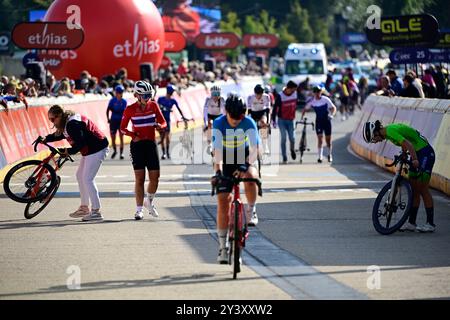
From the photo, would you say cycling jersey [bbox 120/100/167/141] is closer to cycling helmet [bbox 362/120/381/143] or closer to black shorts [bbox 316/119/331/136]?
cycling helmet [bbox 362/120/381/143]

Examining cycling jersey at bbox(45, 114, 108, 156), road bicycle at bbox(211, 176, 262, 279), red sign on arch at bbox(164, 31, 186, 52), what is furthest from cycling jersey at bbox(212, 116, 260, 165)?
red sign on arch at bbox(164, 31, 186, 52)

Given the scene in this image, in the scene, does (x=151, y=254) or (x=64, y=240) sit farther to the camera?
(x=64, y=240)

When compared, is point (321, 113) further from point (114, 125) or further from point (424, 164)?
point (424, 164)

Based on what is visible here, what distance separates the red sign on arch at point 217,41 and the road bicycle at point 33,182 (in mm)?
59038

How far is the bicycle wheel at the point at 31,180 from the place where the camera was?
1752cm

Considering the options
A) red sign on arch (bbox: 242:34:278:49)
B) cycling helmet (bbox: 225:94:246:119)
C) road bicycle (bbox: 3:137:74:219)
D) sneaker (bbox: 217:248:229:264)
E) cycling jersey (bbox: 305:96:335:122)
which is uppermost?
cycling helmet (bbox: 225:94:246:119)

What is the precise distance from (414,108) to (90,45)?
22.6 metres

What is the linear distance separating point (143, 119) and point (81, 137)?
96 centimetres

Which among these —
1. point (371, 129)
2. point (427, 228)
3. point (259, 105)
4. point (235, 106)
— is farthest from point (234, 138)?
point (259, 105)

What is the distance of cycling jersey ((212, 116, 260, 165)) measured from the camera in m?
12.8

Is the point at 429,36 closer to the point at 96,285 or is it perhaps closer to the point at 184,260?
the point at 184,260

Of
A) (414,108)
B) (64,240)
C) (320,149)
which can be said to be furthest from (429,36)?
(64,240)

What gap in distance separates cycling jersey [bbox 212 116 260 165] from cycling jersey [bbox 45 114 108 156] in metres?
4.38

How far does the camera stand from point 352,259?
13.4 meters
